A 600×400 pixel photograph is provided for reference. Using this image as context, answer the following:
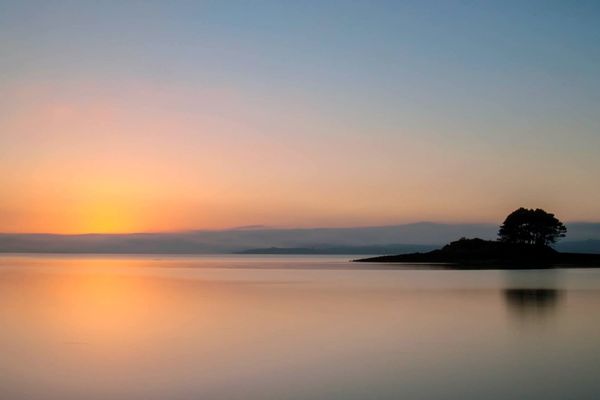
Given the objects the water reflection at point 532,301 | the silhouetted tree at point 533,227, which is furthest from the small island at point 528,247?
the water reflection at point 532,301

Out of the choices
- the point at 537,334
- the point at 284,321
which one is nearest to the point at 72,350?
the point at 284,321

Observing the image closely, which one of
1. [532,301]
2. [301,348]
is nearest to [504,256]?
[532,301]

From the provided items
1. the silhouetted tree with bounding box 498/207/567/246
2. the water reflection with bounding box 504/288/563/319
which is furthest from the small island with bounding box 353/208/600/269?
the water reflection with bounding box 504/288/563/319

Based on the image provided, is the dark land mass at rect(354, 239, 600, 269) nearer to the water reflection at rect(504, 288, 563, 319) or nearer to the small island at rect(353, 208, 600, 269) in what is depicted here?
the small island at rect(353, 208, 600, 269)

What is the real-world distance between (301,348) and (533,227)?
6929 centimetres

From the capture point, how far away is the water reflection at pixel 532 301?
24.1 m

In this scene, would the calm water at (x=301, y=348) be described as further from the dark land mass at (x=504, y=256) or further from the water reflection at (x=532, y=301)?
the dark land mass at (x=504, y=256)

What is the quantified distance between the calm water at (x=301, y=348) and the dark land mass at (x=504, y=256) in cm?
4958

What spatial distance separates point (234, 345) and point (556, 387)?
8.07 m

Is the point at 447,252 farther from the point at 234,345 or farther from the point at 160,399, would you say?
the point at 160,399

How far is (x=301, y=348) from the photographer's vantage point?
16.2 m

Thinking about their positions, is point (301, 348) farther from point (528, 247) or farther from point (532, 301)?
point (528, 247)

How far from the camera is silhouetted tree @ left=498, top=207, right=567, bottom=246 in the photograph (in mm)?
79438

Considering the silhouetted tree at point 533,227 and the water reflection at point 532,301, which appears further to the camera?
the silhouetted tree at point 533,227
